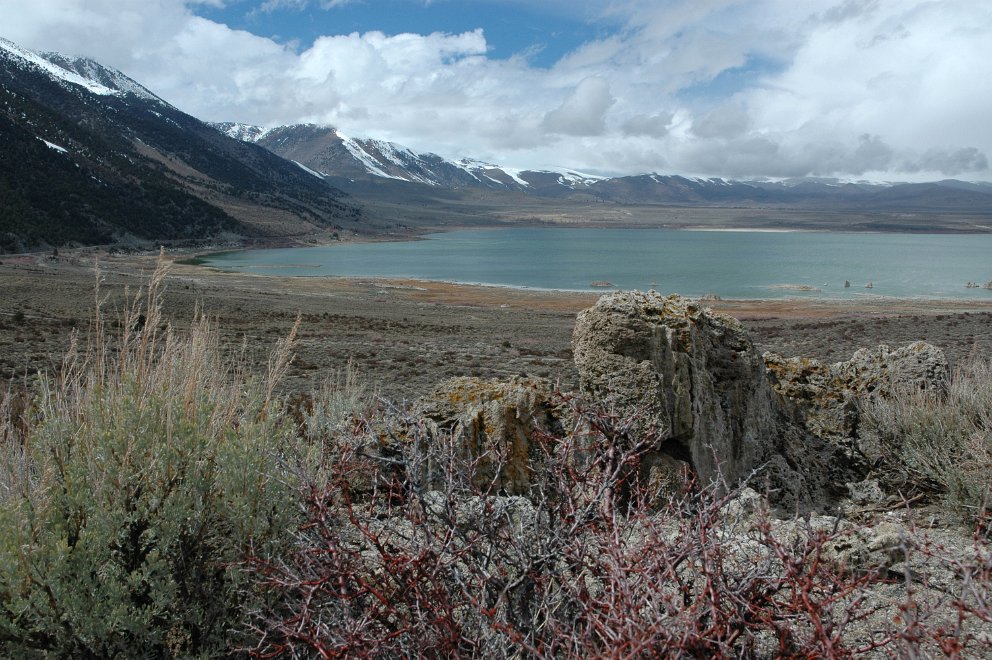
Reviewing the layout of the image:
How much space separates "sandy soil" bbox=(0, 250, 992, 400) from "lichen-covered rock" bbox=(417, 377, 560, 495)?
0.80 meters

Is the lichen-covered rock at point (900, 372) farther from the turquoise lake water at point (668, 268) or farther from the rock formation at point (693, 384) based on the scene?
the turquoise lake water at point (668, 268)

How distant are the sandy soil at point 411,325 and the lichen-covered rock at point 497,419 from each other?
31.6 inches

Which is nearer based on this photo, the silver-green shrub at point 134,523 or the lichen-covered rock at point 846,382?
the silver-green shrub at point 134,523

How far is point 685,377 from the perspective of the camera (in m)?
5.34

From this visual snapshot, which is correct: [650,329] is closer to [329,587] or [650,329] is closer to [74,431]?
[329,587]

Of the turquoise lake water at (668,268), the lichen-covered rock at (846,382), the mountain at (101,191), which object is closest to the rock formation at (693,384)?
the lichen-covered rock at (846,382)

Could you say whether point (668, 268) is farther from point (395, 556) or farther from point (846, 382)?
point (395, 556)

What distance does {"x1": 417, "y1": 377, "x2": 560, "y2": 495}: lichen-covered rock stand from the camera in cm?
499

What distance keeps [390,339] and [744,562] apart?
25.6m

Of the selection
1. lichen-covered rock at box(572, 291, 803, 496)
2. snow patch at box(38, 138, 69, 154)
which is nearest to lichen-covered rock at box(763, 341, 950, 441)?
lichen-covered rock at box(572, 291, 803, 496)

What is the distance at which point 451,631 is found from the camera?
210cm

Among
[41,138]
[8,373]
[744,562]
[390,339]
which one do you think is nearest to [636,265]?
[390,339]

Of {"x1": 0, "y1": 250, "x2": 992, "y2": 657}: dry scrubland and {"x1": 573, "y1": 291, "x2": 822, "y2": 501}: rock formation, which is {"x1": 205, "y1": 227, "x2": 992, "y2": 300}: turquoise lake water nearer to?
{"x1": 573, "y1": 291, "x2": 822, "y2": 501}: rock formation

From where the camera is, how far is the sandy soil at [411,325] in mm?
19047
